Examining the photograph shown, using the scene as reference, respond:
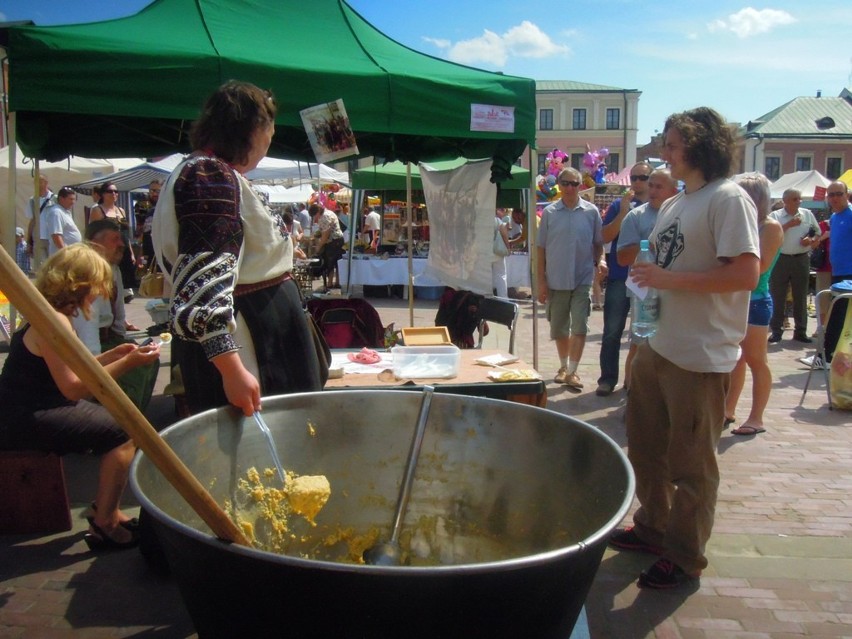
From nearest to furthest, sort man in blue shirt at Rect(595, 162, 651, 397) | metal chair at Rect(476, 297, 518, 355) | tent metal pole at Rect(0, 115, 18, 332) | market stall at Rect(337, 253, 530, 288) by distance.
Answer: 1. tent metal pole at Rect(0, 115, 18, 332)
2. metal chair at Rect(476, 297, 518, 355)
3. man in blue shirt at Rect(595, 162, 651, 397)
4. market stall at Rect(337, 253, 530, 288)

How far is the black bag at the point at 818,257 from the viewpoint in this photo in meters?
9.55

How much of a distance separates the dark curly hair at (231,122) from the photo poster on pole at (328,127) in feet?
8.45

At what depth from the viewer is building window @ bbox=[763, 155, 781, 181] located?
50.4 metres

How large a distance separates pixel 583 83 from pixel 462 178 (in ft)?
241

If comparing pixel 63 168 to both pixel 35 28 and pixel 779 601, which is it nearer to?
pixel 35 28

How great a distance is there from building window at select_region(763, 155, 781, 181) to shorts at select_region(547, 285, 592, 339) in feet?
166

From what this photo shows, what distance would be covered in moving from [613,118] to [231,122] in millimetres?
74632

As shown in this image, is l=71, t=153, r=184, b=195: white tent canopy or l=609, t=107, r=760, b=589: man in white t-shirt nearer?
l=609, t=107, r=760, b=589: man in white t-shirt

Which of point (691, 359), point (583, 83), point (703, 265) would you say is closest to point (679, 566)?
point (691, 359)

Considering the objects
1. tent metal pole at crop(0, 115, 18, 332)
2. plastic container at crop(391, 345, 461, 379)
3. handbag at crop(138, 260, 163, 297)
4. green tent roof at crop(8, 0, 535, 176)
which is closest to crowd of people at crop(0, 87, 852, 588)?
tent metal pole at crop(0, 115, 18, 332)

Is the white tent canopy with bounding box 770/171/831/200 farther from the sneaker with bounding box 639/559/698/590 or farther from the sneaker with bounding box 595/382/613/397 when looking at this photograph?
the sneaker with bounding box 639/559/698/590

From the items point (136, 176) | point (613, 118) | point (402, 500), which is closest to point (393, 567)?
point (402, 500)

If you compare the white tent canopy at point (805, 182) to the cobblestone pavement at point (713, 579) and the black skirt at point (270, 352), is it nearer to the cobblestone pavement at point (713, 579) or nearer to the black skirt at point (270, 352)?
the cobblestone pavement at point (713, 579)

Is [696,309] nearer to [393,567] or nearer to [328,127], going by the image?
[393,567]
